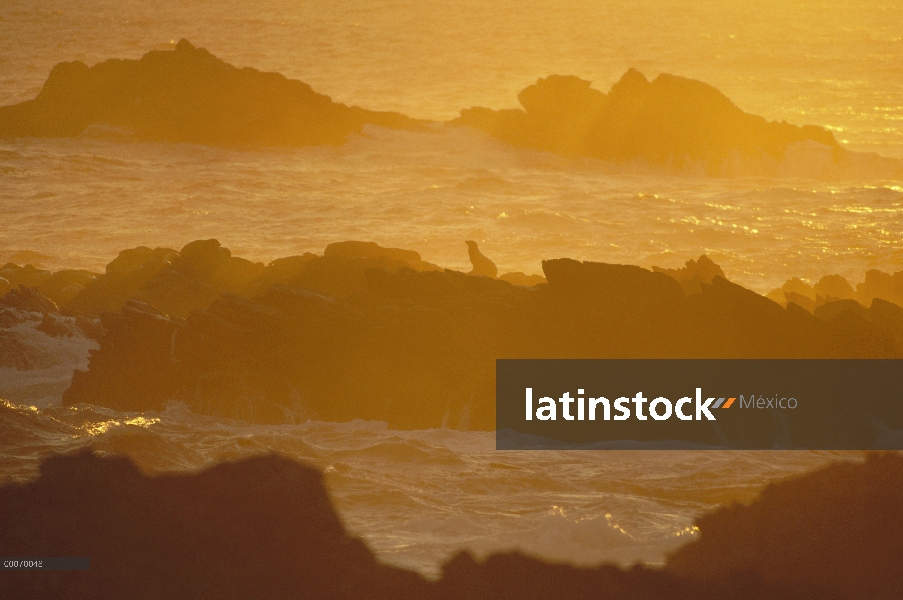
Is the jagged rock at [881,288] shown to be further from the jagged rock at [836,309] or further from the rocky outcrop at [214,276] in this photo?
the rocky outcrop at [214,276]

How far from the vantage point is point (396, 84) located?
253 feet

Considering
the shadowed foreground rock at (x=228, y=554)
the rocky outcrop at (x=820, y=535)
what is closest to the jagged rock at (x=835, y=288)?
the rocky outcrop at (x=820, y=535)

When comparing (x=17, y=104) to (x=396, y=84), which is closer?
(x=17, y=104)

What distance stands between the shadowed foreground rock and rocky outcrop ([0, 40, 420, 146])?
51439 mm

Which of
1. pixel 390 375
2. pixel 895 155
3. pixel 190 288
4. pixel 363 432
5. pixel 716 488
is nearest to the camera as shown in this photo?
pixel 716 488

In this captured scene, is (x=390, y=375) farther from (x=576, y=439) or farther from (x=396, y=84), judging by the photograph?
(x=396, y=84)

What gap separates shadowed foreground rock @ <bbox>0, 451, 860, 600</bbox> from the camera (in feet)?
37.3

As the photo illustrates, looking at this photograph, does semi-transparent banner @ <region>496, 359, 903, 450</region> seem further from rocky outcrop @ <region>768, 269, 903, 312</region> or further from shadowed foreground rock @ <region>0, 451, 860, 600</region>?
shadowed foreground rock @ <region>0, 451, 860, 600</region>

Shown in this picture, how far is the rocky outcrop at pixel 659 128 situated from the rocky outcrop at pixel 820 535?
48209mm

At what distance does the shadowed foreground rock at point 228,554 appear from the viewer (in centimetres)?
1137

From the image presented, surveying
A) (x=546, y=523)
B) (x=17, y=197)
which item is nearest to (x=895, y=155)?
(x=17, y=197)

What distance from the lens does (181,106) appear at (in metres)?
63.4

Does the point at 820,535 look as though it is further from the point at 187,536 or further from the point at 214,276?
the point at 214,276

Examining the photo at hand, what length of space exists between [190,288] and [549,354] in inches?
356
